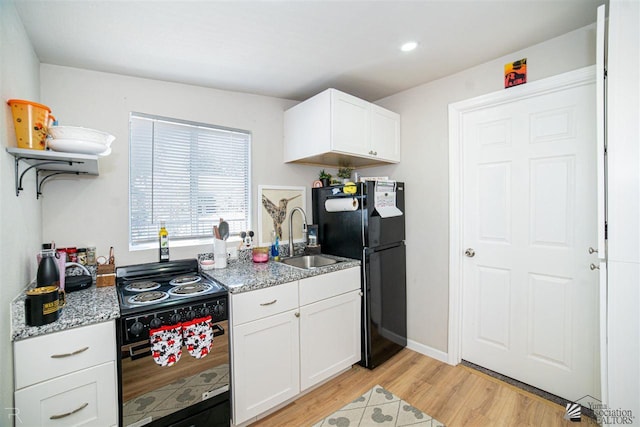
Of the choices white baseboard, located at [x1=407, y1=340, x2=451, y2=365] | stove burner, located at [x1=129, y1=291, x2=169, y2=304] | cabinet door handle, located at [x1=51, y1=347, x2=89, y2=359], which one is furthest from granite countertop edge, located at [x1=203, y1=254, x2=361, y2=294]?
white baseboard, located at [x1=407, y1=340, x2=451, y2=365]

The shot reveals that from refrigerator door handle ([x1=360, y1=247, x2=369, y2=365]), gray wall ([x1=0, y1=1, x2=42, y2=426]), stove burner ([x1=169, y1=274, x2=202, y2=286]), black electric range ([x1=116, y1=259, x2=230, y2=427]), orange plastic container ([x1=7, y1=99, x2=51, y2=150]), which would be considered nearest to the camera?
gray wall ([x1=0, y1=1, x2=42, y2=426])

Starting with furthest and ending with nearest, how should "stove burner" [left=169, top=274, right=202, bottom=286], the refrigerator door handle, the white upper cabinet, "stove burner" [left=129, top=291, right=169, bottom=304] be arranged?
the refrigerator door handle → the white upper cabinet → "stove burner" [left=169, top=274, right=202, bottom=286] → "stove burner" [left=129, top=291, right=169, bottom=304]

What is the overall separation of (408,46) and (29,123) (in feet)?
7.00

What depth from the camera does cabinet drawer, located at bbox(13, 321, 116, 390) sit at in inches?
44.1

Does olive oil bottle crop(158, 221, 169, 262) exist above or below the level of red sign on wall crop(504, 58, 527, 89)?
below

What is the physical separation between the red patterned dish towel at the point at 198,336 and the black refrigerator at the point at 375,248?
1.26m

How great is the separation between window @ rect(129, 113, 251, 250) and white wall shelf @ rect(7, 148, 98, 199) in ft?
1.17

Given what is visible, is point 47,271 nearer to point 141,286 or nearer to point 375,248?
point 141,286

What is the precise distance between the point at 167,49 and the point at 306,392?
8.27 feet

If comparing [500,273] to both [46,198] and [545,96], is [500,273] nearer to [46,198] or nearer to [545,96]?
[545,96]

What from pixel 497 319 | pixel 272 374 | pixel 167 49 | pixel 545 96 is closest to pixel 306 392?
pixel 272 374

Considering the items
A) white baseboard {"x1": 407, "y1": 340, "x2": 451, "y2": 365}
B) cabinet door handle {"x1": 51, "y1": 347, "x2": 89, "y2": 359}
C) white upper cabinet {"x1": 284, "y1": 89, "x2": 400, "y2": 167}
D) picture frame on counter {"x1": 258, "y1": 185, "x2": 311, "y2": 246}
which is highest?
white upper cabinet {"x1": 284, "y1": 89, "x2": 400, "y2": 167}

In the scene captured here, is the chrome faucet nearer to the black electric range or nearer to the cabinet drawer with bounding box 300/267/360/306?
the cabinet drawer with bounding box 300/267/360/306

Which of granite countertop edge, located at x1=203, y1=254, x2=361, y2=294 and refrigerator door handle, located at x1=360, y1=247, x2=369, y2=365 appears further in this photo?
refrigerator door handle, located at x1=360, y1=247, x2=369, y2=365
